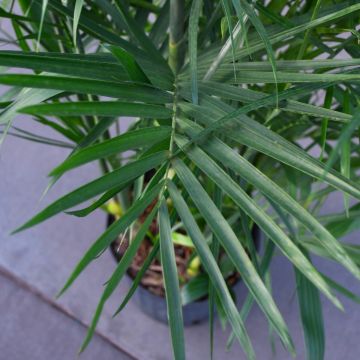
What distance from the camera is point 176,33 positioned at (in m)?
0.52

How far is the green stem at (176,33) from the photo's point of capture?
1.59 ft

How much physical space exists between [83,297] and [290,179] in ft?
1.70

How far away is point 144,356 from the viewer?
0.92 metres

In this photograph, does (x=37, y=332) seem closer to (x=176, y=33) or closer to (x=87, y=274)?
(x=87, y=274)

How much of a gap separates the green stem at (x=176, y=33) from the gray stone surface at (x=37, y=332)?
601 mm

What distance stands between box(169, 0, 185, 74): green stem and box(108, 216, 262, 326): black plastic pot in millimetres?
387

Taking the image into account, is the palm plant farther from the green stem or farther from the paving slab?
the paving slab

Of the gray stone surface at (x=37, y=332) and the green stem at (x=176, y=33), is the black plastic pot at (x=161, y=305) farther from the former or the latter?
the green stem at (x=176, y=33)

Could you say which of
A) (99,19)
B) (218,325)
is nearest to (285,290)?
(218,325)

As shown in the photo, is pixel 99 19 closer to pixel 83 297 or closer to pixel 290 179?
pixel 290 179

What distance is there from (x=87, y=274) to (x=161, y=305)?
8.5 inches

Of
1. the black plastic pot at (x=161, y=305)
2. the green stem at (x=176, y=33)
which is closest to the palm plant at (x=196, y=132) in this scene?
the green stem at (x=176, y=33)

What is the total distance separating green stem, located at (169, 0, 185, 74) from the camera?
19.1 inches

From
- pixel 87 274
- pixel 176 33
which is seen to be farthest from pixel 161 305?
pixel 176 33
